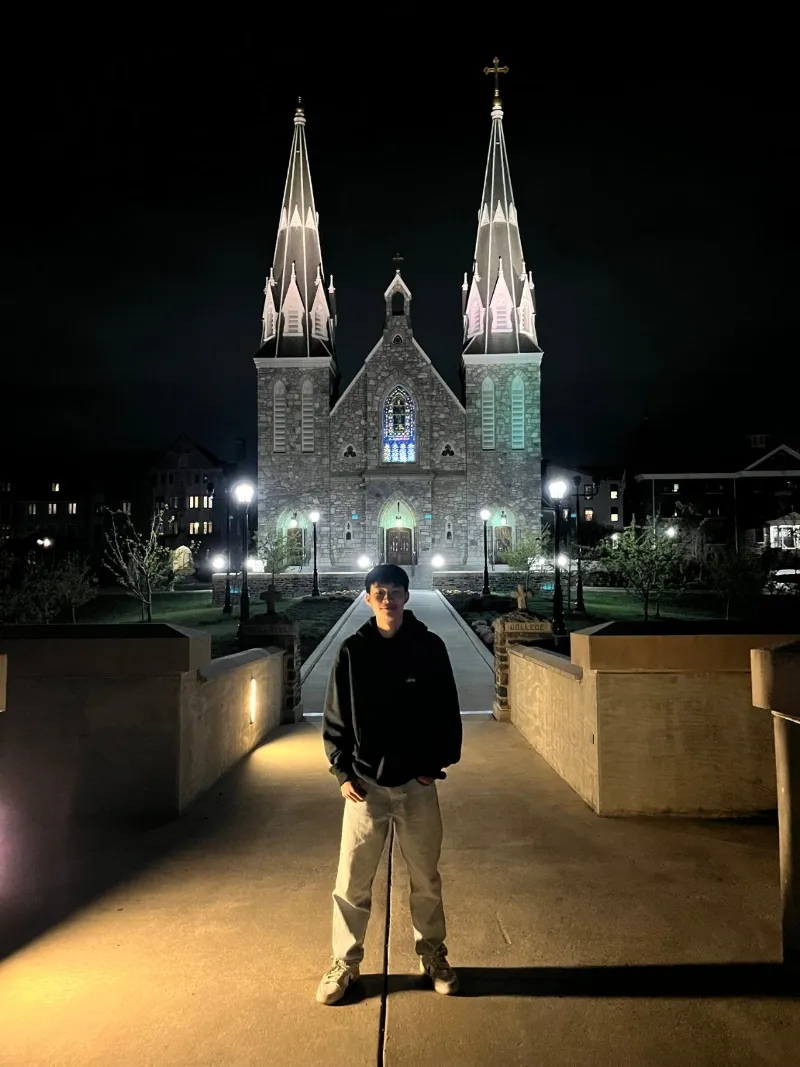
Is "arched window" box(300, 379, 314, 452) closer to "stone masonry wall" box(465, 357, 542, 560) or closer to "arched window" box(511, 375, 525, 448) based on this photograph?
"stone masonry wall" box(465, 357, 542, 560)

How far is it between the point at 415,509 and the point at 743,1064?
4484 cm

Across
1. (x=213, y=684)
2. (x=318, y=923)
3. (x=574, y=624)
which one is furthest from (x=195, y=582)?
(x=318, y=923)

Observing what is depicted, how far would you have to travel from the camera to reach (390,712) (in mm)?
3572

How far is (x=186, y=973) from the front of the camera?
3.55 metres

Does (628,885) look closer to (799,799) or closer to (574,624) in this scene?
(799,799)

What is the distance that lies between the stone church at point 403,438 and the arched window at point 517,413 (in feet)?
0.23

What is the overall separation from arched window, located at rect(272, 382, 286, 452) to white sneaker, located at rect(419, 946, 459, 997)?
46.3 meters

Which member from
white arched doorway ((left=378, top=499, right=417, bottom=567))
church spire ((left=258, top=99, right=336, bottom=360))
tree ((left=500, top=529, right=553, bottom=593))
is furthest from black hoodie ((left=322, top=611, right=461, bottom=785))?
church spire ((left=258, top=99, right=336, bottom=360))

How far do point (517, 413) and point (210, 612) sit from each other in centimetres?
2528

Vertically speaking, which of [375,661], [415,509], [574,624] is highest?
[415,509]

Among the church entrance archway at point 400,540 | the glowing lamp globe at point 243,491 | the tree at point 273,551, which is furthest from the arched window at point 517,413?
the glowing lamp globe at point 243,491

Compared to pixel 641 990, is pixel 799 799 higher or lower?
higher

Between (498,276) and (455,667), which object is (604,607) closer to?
(455,667)

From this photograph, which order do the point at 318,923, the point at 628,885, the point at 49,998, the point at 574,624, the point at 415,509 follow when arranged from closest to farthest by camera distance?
the point at 49,998, the point at 318,923, the point at 628,885, the point at 574,624, the point at 415,509
